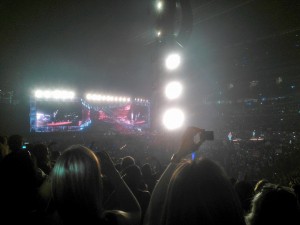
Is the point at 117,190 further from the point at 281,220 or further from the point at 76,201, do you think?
the point at 281,220

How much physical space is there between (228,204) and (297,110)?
36.9 m

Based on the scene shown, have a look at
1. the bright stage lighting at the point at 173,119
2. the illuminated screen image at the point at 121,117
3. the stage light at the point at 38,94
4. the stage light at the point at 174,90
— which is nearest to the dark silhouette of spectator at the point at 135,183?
the bright stage lighting at the point at 173,119

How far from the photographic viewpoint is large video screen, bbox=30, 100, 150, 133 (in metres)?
18.4

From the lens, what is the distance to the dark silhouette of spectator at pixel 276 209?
171 cm

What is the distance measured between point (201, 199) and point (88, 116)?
20376 mm

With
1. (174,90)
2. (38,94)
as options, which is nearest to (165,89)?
(174,90)

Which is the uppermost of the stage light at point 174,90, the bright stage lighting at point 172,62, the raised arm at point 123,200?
the bright stage lighting at point 172,62

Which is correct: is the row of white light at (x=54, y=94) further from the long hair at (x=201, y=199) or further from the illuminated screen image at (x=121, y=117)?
the long hair at (x=201, y=199)

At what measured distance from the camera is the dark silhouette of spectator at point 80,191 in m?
1.67

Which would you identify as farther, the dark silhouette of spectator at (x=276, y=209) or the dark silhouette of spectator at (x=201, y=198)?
the dark silhouette of spectator at (x=276, y=209)

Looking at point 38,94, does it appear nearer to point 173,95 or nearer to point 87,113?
point 87,113

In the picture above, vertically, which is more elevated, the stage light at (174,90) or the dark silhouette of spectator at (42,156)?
the stage light at (174,90)

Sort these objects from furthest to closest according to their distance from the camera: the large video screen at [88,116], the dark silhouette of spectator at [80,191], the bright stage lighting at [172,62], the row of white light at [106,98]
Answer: the row of white light at [106,98], the large video screen at [88,116], the bright stage lighting at [172,62], the dark silhouette of spectator at [80,191]

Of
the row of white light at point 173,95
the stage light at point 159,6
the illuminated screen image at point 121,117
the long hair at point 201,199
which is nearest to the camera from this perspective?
the long hair at point 201,199
